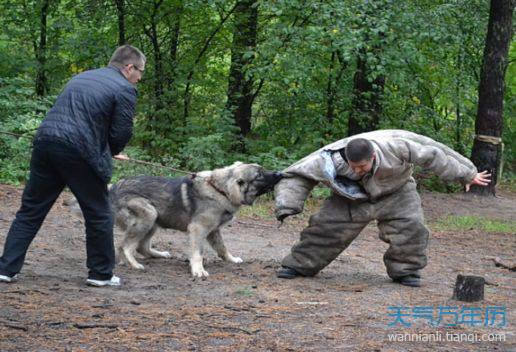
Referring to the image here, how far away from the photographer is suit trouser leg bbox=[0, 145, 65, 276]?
638cm

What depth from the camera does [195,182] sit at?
7.93 m

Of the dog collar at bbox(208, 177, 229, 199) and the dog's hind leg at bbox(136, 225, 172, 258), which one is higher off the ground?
the dog collar at bbox(208, 177, 229, 199)

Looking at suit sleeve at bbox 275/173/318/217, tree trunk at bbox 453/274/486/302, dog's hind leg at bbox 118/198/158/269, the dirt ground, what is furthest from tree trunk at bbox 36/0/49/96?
tree trunk at bbox 453/274/486/302

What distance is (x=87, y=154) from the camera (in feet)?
20.3

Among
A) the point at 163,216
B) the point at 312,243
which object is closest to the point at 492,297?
the point at 312,243

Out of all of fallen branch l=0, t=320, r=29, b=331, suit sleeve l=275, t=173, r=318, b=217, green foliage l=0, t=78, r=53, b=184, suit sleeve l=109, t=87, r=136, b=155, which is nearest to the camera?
fallen branch l=0, t=320, r=29, b=331

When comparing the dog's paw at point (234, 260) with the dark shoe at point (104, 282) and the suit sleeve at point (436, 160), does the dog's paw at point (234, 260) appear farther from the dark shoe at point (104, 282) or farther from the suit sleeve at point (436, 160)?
the suit sleeve at point (436, 160)

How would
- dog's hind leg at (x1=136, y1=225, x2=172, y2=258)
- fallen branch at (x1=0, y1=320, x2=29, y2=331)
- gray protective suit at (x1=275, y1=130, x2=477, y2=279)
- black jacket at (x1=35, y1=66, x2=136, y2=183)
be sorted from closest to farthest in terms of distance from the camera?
fallen branch at (x1=0, y1=320, x2=29, y2=331), black jacket at (x1=35, y1=66, x2=136, y2=183), gray protective suit at (x1=275, y1=130, x2=477, y2=279), dog's hind leg at (x1=136, y1=225, x2=172, y2=258)

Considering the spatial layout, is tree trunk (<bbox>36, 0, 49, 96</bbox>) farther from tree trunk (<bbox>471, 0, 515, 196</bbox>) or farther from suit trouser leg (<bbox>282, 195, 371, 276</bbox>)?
suit trouser leg (<bbox>282, 195, 371, 276</bbox>)

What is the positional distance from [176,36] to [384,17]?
634 cm

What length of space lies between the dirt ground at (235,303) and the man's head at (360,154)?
120cm

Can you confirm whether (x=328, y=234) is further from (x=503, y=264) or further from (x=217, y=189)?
(x=503, y=264)

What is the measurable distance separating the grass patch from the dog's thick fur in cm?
520

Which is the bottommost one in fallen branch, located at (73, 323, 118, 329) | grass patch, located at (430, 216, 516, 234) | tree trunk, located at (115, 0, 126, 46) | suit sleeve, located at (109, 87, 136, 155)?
grass patch, located at (430, 216, 516, 234)
